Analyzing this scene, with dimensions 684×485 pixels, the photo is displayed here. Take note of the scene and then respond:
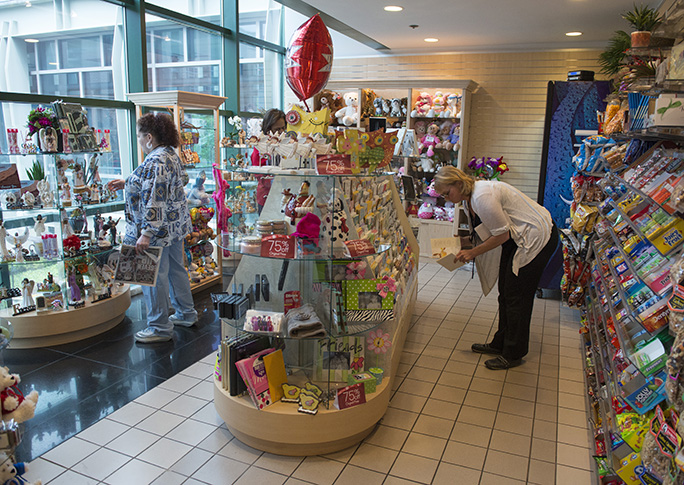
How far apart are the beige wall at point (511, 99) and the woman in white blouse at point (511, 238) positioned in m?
3.72

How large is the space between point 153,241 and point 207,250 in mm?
1640

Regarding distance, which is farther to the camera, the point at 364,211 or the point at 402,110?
the point at 402,110

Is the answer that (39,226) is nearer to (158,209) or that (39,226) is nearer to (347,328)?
(158,209)

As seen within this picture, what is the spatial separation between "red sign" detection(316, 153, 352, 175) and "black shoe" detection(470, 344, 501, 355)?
2218 millimetres

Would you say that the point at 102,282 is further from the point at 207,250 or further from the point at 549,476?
the point at 549,476

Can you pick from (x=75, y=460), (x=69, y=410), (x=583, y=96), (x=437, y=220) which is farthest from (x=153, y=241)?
(x=583, y=96)

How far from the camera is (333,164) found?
2.91 meters

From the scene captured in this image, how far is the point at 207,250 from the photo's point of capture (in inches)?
232

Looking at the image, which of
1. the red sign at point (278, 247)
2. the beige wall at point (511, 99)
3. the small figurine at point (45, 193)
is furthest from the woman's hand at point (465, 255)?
the beige wall at point (511, 99)

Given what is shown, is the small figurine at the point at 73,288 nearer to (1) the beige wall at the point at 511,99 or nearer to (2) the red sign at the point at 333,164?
(2) the red sign at the point at 333,164

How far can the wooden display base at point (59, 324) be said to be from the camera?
4.11m

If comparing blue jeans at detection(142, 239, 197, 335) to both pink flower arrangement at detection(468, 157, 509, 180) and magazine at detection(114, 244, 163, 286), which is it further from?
pink flower arrangement at detection(468, 157, 509, 180)

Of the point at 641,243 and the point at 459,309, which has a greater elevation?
the point at 641,243

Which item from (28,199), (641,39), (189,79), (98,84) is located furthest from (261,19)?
(641,39)
